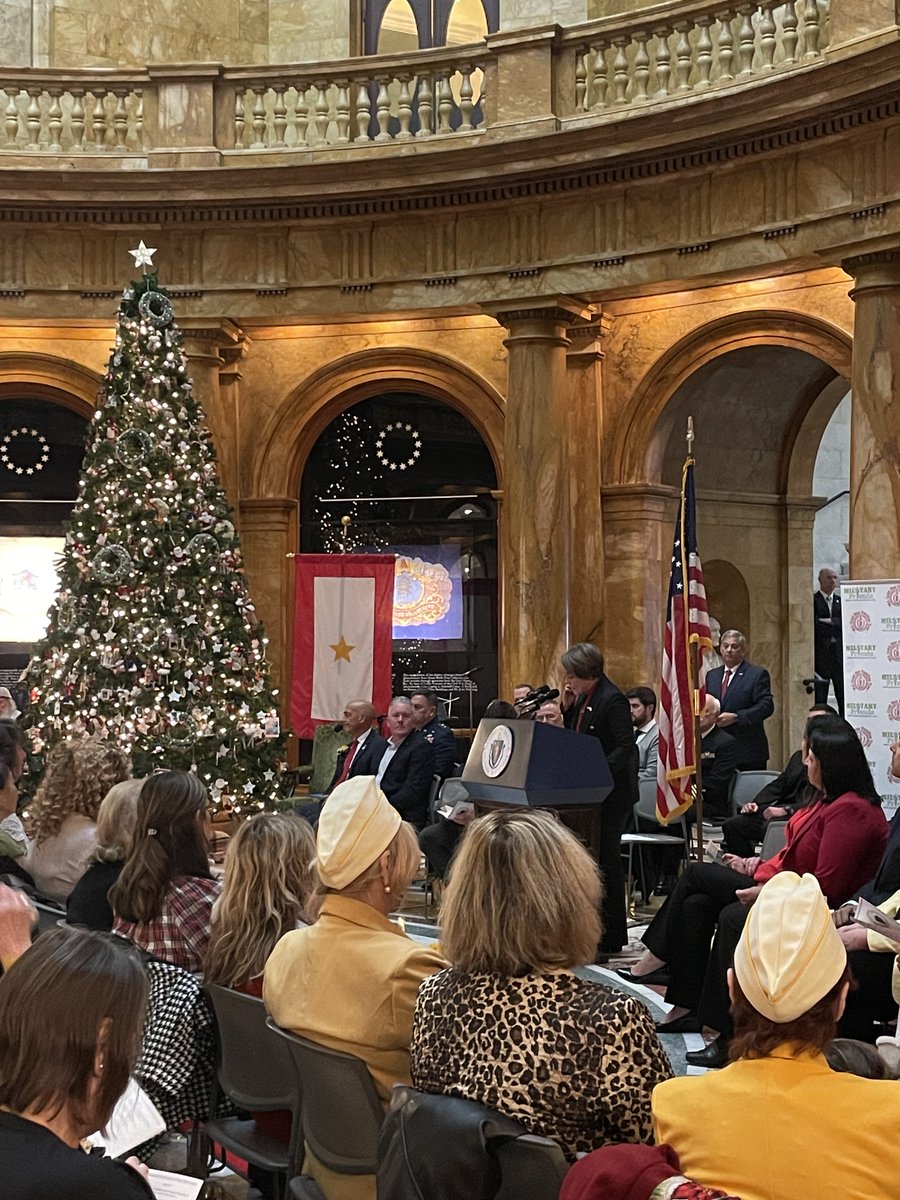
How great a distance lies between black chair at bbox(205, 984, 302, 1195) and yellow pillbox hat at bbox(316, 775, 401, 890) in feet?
1.29

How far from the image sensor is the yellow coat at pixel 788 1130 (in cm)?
233

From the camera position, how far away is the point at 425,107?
12734 mm

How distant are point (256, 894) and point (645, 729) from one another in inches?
252

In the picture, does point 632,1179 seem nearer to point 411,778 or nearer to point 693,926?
point 693,926

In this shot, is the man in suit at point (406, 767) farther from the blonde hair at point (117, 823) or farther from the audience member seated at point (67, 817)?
the blonde hair at point (117, 823)

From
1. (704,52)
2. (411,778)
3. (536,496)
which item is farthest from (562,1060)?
(704,52)

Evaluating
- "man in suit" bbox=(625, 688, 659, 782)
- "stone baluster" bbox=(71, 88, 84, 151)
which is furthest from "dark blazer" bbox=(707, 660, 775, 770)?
"stone baluster" bbox=(71, 88, 84, 151)

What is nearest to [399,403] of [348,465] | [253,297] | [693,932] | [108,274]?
[348,465]

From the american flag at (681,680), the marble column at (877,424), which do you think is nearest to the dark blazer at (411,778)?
the american flag at (681,680)

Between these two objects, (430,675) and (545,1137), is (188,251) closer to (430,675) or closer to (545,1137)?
(430,675)

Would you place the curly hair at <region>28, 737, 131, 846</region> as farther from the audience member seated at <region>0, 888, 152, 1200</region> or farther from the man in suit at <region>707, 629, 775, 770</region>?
the man in suit at <region>707, 629, 775, 770</region>

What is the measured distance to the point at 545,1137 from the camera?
9.14ft

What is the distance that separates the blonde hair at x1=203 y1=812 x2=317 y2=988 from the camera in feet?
13.3

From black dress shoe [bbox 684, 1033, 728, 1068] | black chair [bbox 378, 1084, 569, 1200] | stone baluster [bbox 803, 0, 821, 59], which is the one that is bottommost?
black dress shoe [bbox 684, 1033, 728, 1068]
